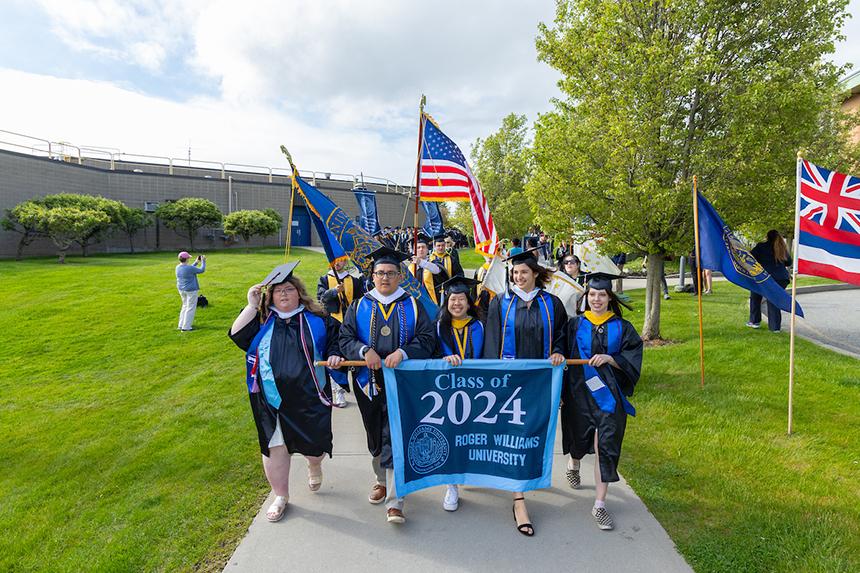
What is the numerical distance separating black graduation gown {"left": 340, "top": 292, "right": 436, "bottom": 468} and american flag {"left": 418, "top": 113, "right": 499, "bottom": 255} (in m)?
3.69

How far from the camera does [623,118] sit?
754 centimetres

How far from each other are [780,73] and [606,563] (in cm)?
732

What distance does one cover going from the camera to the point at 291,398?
362cm

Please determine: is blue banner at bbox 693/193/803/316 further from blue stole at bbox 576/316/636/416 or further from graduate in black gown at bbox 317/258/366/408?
graduate in black gown at bbox 317/258/366/408

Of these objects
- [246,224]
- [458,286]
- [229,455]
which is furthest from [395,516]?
[246,224]

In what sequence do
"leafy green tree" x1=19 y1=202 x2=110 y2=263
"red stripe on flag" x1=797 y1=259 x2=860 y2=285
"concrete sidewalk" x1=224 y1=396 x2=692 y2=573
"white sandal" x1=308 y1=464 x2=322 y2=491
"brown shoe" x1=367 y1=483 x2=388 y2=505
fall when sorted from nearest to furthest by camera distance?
"concrete sidewalk" x1=224 y1=396 x2=692 y2=573, "brown shoe" x1=367 y1=483 x2=388 y2=505, "white sandal" x1=308 y1=464 x2=322 y2=491, "red stripe on flag" x1=797 y1=259 x2=860 y2=285, "leafy green tree" x1=19 y1=202 x2=110 y2=263

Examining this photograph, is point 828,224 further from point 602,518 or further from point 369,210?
point 369,210

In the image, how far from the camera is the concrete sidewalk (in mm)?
3129

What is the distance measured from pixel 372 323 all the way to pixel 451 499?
154 centimetres

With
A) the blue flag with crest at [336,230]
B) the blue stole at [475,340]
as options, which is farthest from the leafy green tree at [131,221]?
the blue stole at [475,340]

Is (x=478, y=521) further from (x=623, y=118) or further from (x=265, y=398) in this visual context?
(x=623, y=118)

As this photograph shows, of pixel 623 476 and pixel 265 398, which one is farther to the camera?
pixel 623 476

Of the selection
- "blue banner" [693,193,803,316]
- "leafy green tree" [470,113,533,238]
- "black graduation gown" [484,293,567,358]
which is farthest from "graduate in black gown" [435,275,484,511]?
"leafy green tree" [470,113,533,238]

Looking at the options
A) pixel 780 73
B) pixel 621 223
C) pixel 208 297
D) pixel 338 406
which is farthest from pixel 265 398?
pixel 208 297
